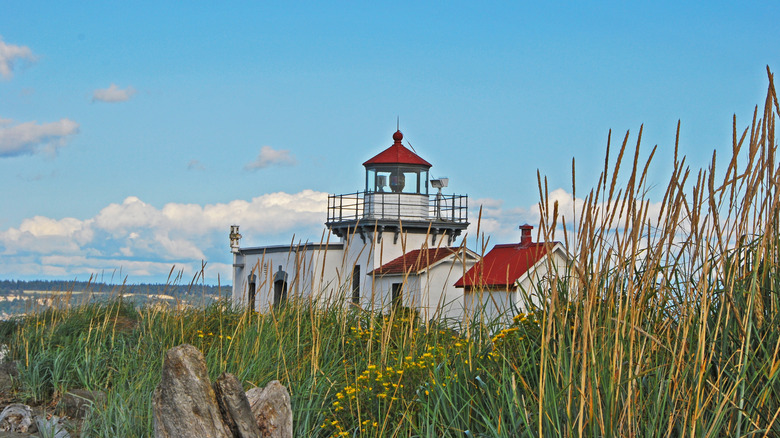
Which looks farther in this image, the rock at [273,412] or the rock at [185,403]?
the rock at [273,412]

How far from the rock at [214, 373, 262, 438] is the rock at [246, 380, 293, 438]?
0.41 ft

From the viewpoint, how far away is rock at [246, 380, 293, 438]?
3.28 meters

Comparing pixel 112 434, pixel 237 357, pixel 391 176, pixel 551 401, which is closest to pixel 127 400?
pixel 112 434

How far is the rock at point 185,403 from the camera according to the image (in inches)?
121

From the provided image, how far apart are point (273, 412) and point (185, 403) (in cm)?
42

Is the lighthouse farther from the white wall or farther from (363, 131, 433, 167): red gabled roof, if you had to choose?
the white wall

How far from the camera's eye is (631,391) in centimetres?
224

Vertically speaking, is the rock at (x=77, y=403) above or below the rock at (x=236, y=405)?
below

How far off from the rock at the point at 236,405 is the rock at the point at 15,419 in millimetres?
3720

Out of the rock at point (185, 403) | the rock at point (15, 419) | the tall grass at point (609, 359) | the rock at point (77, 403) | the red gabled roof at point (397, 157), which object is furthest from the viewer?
the red gabled roof at point (397, 157)

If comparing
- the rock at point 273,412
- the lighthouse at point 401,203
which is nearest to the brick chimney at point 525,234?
the lighthouse at point 401,203

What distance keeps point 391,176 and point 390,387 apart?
18.6 metres

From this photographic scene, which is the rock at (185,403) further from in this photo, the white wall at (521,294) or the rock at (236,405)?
the white wall at (521,294)

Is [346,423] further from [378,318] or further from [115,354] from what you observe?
[115,354]
